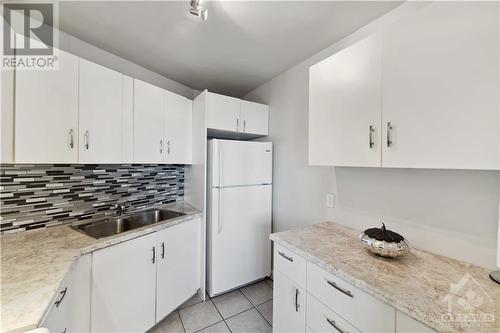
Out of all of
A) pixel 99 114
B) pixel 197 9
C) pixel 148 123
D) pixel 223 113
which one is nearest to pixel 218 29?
pixel 197 9

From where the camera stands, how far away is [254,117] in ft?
8.18

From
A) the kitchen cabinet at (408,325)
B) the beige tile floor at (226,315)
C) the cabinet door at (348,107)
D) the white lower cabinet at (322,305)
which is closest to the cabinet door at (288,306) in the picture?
the white lower cabinet at (322,305)

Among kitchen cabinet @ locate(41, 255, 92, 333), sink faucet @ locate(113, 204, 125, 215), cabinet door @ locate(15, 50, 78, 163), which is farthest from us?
sink faucet @ locate(113, 204, 125, 215)

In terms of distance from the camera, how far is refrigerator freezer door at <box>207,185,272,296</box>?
2.08 m

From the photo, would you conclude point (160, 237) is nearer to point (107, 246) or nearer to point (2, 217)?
point (107, 246)

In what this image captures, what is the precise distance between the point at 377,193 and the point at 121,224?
90.3 inches

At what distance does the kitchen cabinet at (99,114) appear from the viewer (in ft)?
4.75

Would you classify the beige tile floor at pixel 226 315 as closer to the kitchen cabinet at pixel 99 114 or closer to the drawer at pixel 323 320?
the drawer at pixel 323 320

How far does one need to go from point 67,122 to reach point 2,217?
0.79 meters

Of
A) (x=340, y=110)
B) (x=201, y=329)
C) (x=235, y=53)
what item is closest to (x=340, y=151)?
(x=340, y=110)

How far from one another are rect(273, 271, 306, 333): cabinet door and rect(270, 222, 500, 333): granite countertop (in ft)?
0.89

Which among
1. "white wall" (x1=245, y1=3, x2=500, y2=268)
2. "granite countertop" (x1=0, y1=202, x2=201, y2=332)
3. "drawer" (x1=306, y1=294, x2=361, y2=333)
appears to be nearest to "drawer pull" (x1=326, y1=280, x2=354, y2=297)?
"drawer" (x1=306, y1=294, x2=361, y2=333)

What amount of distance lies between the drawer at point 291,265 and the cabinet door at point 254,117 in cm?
148

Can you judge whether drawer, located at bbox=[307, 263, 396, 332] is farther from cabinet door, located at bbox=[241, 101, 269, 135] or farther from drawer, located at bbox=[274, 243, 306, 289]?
cabinet door, located at bbox=[241, 101, 269, 135]
